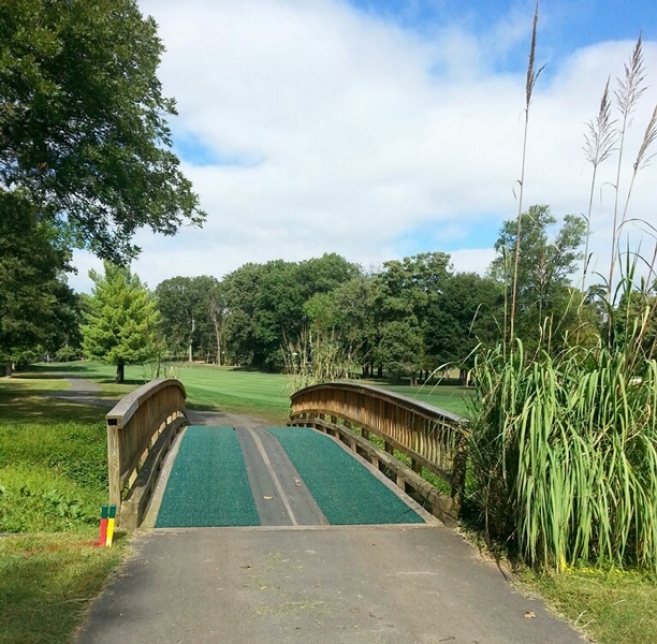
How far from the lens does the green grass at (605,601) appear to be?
10.1 ft

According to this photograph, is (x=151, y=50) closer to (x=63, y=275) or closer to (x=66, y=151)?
(x=66, y=151)

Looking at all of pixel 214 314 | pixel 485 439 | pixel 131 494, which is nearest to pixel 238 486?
pixel 131 494

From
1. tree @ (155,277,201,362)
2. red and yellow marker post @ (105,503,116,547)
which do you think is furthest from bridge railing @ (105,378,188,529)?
tree @ (155,277,201,362)

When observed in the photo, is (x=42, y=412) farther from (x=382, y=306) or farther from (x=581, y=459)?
(x=382, y=306)

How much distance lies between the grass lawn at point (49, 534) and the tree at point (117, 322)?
27.6 m

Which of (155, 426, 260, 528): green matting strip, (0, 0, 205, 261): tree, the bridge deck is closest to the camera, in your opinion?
(155, 426, 260, 528): green matting strip

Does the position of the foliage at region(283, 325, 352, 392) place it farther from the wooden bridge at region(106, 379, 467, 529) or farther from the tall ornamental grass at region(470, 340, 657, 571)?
the tall ornamental grass at region(470, 340, 657, 571)

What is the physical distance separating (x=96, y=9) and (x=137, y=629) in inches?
410

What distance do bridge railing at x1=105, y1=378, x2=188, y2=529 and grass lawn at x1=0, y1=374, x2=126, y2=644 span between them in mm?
329

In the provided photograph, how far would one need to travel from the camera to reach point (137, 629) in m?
3.13

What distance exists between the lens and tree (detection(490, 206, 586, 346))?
458 cm

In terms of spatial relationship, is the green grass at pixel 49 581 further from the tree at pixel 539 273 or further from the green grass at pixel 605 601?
the tree at pixel 539 273

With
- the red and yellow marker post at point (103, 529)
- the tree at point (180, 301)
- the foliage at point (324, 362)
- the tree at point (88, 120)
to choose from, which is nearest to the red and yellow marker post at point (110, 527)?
the red and yellow marker post at point (103, 529)

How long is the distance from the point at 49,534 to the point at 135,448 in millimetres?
1622
